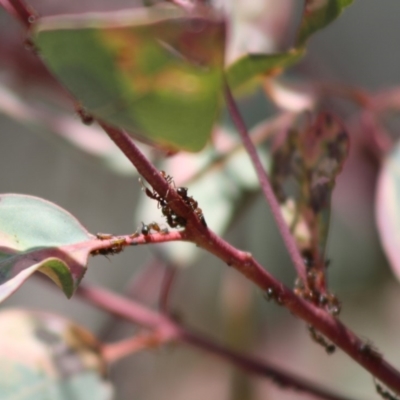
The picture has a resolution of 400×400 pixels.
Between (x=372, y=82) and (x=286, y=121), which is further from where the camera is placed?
(x=372, y=82)

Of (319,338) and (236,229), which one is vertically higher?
(236,229)

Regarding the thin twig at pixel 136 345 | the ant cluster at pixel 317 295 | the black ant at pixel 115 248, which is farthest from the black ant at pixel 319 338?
the thin twig at pixel 136 345

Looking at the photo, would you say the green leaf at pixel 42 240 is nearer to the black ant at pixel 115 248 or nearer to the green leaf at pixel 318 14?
the black ant at pixel 115 248

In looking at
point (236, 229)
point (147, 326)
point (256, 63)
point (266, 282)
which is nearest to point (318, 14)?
point (256, 63)

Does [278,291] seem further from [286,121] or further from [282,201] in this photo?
[286,121]

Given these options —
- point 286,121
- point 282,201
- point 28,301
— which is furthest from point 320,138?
point 28,301

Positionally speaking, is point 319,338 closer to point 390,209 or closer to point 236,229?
point 390,209

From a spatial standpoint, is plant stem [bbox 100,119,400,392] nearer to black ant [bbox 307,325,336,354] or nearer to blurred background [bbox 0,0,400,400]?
black ant [bbox 307,325,336,354]
